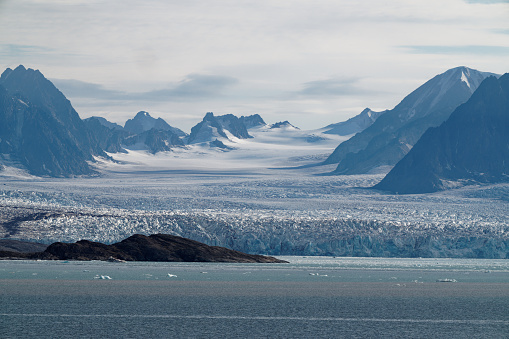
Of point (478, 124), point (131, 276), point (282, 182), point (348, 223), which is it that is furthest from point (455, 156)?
point (131, 276)

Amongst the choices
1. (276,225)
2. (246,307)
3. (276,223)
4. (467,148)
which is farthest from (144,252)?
(467,148)

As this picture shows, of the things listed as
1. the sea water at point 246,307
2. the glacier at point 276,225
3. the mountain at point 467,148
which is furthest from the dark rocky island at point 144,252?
the mountain at point 467,148

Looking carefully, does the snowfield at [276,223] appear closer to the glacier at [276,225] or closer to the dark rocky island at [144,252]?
the glacier at [276,225]

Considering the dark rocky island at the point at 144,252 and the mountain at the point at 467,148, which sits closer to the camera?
the dark rocky island at the point at 144,252

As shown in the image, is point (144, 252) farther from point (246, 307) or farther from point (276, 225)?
point (246, 307)

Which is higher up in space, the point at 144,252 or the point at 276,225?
the point at 276,225

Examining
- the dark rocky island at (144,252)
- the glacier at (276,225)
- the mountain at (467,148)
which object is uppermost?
the mountain at (467,148)

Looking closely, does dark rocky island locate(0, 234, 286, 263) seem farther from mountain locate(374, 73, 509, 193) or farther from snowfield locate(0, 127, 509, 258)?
mountain locate(374, 73, 509, 193)
